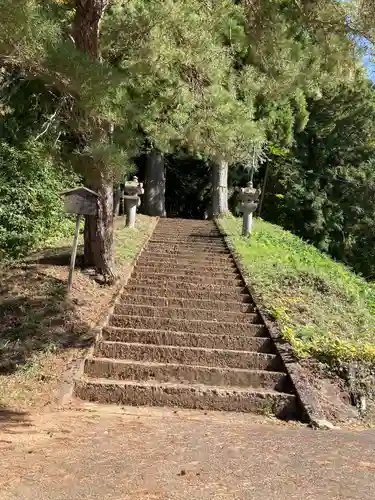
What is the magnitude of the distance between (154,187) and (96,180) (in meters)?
14.7

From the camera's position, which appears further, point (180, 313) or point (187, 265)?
point (187, 265)

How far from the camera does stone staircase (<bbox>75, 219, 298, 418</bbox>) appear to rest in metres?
5.85

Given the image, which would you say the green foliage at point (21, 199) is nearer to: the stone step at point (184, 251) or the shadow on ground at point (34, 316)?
the shadow on ground at point (34, 316)

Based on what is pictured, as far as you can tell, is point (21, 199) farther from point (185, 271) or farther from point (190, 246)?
point (190, 246)

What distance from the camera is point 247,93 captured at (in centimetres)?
1010

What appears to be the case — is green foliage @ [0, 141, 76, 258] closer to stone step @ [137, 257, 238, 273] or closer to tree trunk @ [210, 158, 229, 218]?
stone step @ [137, 257, 238, 273]

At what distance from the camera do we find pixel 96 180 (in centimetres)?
546

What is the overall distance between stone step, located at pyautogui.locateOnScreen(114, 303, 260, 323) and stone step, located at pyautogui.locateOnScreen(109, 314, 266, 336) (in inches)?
11.4

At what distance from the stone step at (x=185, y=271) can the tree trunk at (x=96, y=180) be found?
3.85 ft

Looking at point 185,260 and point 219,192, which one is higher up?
point 219,192

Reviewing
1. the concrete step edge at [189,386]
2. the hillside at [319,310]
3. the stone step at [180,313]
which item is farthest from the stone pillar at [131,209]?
the concrete step edge at [189,386]

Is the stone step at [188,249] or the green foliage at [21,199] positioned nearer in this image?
the green foliage at [21,199]

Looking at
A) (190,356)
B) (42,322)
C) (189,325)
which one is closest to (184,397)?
(190,356)

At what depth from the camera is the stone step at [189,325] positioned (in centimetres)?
732
